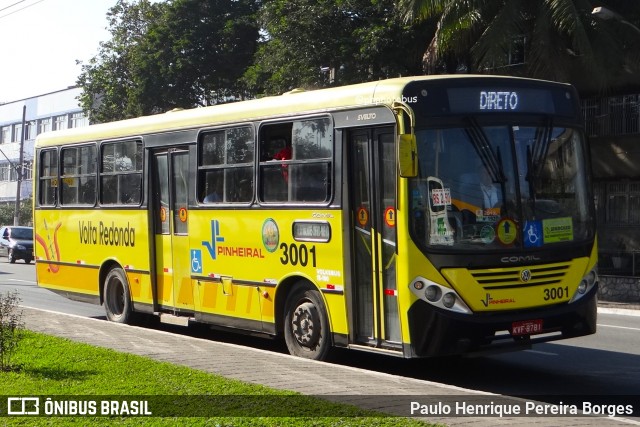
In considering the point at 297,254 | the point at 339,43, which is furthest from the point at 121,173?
the point at 339,43

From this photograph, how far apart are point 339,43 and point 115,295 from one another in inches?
667

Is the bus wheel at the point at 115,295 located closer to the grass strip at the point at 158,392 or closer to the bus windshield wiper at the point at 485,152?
the grass strip at the point at 158,392

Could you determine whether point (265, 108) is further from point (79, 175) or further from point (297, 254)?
point (79, 175)

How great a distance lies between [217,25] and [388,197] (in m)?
38.6

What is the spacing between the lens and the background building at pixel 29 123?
→ 3083 inches

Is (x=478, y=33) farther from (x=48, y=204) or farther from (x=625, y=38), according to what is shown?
(x=48, y=204)

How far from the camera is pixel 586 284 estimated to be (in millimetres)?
11102

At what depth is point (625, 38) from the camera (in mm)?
26812

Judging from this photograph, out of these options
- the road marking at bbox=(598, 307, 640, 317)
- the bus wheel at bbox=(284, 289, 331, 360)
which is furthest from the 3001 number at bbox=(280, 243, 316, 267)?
the road marking at bbox=(598, 307, 640, 317)

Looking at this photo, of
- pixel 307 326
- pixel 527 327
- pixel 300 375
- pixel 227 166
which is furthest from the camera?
pixel 227 166

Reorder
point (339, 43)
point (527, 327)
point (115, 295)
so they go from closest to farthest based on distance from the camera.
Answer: point (527, 327) < point (115, 295) < point (339, 43)

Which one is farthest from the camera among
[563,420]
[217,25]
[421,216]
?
[217,25]

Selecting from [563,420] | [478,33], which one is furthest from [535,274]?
[478,33]

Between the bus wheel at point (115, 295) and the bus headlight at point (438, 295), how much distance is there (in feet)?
25.5
